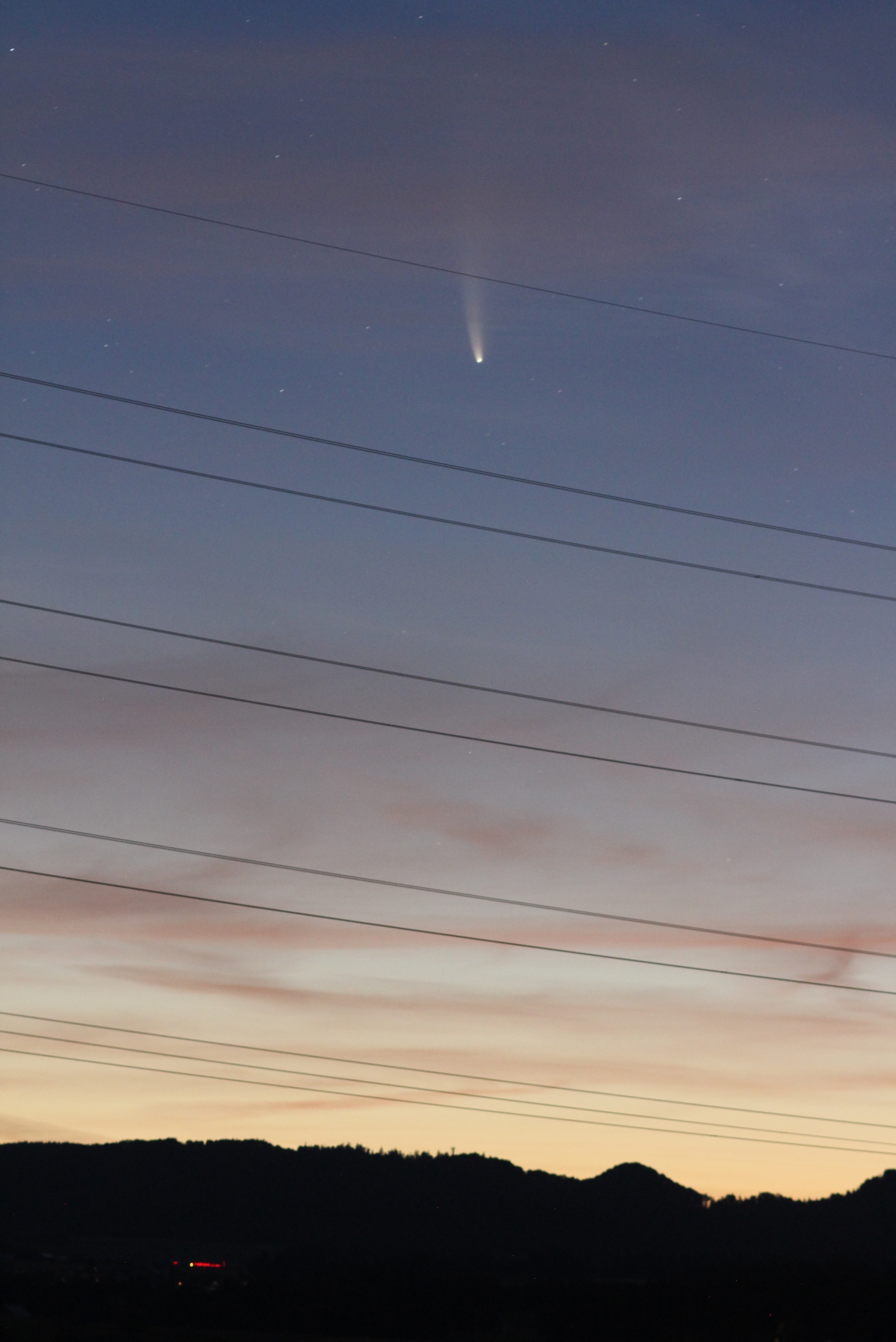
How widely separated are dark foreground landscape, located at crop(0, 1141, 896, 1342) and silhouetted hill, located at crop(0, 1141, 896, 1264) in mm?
253

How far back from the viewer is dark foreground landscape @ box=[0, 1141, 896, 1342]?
2916 inches

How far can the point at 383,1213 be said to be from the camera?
100875mm

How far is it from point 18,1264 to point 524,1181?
5259cm

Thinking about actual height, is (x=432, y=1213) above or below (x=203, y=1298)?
above

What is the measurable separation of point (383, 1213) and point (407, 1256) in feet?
42.4

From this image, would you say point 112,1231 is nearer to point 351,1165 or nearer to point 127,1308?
point 351,1165

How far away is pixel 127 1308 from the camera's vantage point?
74.6 m

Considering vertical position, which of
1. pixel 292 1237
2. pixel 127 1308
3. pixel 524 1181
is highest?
pixel 524 1181

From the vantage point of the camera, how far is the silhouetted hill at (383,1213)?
93875mm

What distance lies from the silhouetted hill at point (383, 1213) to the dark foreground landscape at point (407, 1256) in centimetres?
25

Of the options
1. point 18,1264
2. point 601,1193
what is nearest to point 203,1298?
point 18,1264

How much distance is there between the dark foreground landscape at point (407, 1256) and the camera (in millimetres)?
74062

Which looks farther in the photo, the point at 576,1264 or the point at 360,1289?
the point at 576,1264

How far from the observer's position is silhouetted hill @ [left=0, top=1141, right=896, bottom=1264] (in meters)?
93.9
